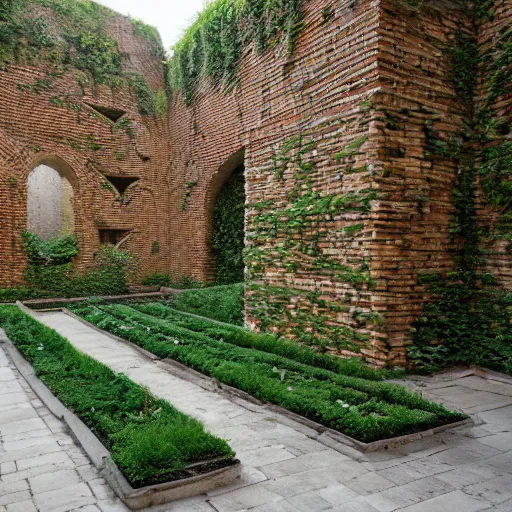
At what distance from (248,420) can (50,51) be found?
12009 millimetres

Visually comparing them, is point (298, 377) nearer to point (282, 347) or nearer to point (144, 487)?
point (282, 347)

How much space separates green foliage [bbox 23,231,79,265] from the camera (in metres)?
11.4

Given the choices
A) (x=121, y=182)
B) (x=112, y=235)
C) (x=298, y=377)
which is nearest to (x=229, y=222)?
(x=112, y=235)

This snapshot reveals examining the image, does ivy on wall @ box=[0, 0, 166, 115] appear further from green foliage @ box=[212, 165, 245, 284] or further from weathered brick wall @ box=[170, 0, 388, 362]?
weathered brick wall @ box=[170, 0, 388, 362]

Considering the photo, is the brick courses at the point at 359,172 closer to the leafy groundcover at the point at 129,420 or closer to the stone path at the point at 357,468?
the stone path at the point at 357,468

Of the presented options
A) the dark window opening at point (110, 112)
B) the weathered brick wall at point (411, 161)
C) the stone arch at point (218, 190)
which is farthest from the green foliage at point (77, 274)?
the weathered brick wall at point (411, 161)

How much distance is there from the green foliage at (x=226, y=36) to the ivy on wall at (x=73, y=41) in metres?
1.10

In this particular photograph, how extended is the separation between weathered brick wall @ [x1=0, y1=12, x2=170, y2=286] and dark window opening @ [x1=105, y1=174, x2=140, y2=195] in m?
0.31

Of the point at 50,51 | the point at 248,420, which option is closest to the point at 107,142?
the point at 50,51

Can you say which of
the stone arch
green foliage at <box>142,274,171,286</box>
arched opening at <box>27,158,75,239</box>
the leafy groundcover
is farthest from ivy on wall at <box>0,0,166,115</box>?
the leafy groundcover

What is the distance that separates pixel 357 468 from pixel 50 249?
10891 millimetres

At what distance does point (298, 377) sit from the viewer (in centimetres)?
455

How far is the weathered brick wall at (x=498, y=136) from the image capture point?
16.8ft

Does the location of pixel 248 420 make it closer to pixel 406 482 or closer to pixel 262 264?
pixel 406 482
